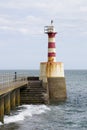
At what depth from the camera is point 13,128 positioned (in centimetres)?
2256

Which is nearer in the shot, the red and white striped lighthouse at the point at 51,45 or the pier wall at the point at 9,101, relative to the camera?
the pier wall at the point at 9,101

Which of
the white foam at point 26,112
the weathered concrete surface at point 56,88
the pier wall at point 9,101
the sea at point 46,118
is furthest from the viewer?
the weathered concrete surface at point 56,88

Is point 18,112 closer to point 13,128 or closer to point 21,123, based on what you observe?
point 21,123

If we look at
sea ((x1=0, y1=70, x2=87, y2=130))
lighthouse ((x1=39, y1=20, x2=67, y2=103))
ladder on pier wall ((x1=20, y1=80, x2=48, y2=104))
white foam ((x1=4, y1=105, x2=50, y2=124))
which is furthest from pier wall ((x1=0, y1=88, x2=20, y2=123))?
lighthouse ((x1=39, y1=20, x2=67, y2=103))

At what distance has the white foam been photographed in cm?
2516

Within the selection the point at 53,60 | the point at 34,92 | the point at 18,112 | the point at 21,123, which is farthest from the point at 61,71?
the point at 21,123

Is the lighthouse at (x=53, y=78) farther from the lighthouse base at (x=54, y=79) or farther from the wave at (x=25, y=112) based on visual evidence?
the wave at (x=25, y=112)

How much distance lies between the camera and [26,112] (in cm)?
2884

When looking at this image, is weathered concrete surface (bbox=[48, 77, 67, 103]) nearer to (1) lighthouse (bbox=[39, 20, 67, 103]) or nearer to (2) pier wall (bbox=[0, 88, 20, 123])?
(1) lighthouse (bbox=[39, 20, 67, 103])

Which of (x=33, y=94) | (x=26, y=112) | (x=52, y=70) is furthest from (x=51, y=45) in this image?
(x=26, y=112)

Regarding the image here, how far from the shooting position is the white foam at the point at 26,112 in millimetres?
25159

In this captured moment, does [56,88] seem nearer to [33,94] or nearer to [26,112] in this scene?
[33,94]

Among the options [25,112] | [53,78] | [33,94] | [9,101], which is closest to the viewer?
[9,101]

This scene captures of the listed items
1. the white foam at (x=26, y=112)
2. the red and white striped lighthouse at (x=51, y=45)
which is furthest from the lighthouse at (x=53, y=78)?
the white foam at (x=26, y=112)
